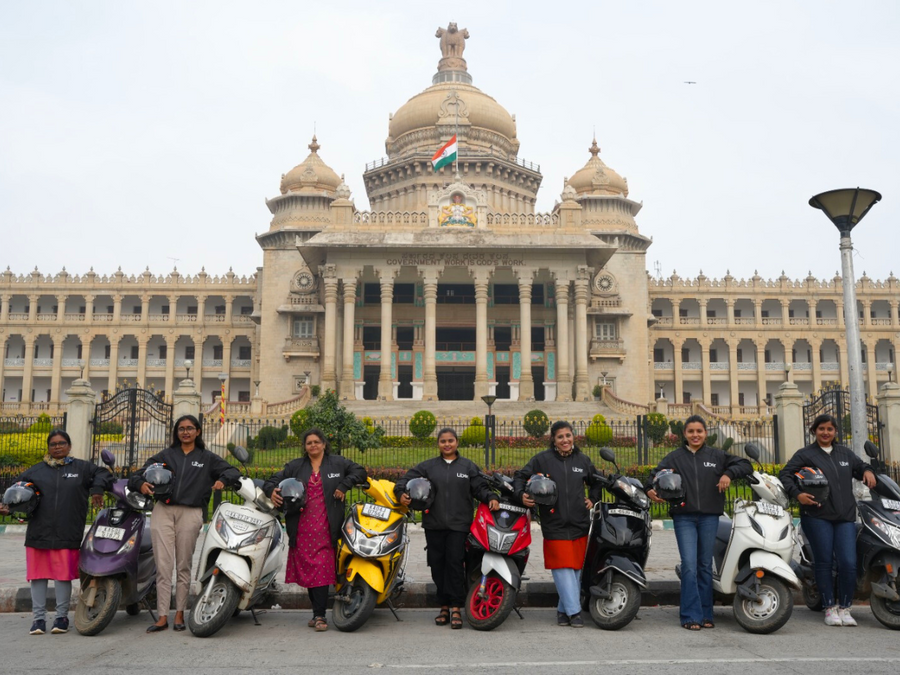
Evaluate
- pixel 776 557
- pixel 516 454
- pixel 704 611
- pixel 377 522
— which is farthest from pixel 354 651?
pixel 516 454

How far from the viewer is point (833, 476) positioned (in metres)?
7.15

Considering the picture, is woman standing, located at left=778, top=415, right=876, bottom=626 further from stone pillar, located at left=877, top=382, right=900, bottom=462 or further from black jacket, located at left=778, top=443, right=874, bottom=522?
stone pillar, located at left=877, top=382, right=900, bottom=462

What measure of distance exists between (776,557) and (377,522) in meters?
3.41

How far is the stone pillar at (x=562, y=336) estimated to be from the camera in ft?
120

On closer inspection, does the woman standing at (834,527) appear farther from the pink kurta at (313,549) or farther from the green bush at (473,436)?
the green bush at (473,436)

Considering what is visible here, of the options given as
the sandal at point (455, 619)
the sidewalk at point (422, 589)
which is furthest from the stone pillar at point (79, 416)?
the sandal at point (455, 619)

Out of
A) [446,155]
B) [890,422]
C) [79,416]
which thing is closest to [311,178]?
[446,155]

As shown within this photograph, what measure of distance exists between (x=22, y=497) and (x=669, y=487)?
5.40m

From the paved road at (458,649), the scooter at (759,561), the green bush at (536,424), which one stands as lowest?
the paved road at (458,649)

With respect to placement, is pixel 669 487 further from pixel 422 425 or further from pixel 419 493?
pixel 422 425

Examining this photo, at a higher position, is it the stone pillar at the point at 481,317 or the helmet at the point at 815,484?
the stone pillar at the point at 481,317

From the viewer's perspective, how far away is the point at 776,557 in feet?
22.6

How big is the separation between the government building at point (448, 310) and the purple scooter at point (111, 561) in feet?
82.8

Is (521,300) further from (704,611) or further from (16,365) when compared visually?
(16,365)
